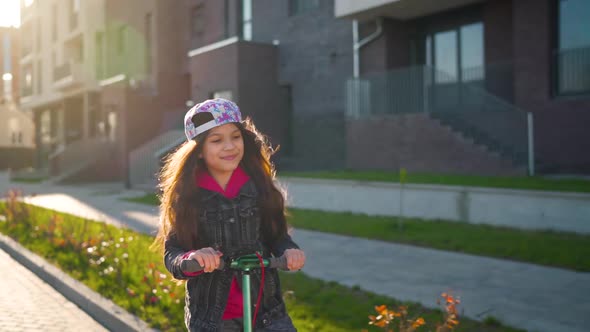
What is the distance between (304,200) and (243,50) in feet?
25.6

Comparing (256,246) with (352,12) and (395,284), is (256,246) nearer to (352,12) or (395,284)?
(395,284)

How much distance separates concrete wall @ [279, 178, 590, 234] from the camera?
26.1 ft

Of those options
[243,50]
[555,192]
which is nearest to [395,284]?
[555,192]

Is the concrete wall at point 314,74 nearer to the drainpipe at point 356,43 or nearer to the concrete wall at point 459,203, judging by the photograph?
the drainpipe at point 356,43

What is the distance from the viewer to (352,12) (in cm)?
1498

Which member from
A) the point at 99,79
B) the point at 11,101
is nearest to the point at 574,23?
the point at 99,79

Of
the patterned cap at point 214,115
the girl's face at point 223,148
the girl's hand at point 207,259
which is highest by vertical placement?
the patterned cap at point 214,115

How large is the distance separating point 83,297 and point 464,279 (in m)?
4.10

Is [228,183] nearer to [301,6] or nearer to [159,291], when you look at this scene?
[159,291]

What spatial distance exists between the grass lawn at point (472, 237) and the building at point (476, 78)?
333cm

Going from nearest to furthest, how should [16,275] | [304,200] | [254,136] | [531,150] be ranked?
[254,136] → [16,275] → [531,150] → [304,200]

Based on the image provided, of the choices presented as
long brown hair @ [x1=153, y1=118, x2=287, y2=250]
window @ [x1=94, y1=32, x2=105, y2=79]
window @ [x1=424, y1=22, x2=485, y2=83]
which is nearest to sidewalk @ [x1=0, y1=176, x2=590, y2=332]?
long brown hair @ [x1=153, y1=118, x2=287, y2=250]

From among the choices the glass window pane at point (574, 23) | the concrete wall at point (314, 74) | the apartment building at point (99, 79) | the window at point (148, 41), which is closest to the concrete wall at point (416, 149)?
the concrete wall at point (314, 74)

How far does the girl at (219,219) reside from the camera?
2.58 meters
